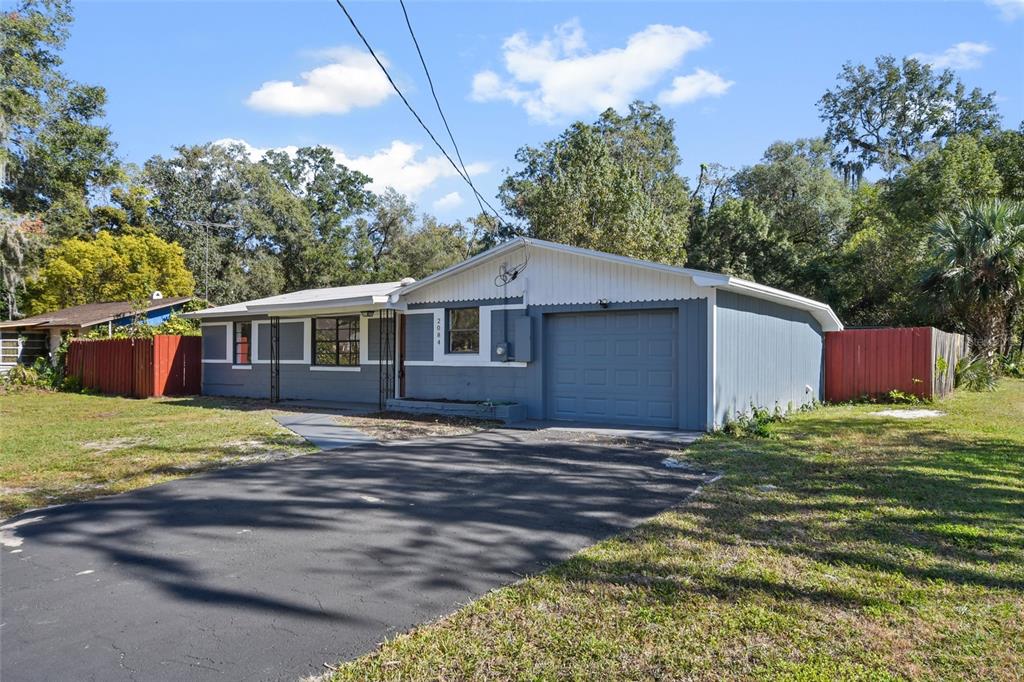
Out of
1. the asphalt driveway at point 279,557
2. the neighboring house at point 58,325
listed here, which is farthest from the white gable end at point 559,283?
the neighboring house at point 58,325

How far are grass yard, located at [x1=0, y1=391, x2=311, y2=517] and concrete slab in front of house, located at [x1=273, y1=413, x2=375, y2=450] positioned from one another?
0.25 m

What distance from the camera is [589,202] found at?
24.4 meters

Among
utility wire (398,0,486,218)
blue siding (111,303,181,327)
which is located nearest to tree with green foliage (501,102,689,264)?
utility wire (398,0,486,218)

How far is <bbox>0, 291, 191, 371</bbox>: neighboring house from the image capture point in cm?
2228

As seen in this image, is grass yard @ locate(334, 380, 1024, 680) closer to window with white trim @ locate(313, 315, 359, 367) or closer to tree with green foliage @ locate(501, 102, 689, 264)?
window with white trim @ locate(313, 315, 359, 367)

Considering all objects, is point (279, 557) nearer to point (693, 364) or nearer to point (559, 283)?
point (693, 364)

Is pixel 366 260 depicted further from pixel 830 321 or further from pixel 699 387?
pixel 699 387

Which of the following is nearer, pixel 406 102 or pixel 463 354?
pixel 406 102

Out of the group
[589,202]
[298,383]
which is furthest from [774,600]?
[589,202]

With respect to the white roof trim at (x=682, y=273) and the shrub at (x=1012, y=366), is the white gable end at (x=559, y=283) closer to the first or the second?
the white roof trim at (x=682, y=273)

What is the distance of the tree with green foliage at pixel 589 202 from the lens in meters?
24.2

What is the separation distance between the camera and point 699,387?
10.5 metres

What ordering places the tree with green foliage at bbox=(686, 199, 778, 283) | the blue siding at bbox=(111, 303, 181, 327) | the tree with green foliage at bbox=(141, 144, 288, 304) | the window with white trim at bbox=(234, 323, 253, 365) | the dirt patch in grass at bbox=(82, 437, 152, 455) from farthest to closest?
the tree with green foliage at bbox=(141, 144, 288, 304)
the tree with green foliage at bbox=(686, 199, 778, 283)
the blue siding at bbox=(111, 303, 181, 327)
the window with white trim at bbox=(234, 323, 253, 365)
the dirt patch in grass at bbox=(82, 437, 152, 455)

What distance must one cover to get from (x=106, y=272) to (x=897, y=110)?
42912 millimetres
